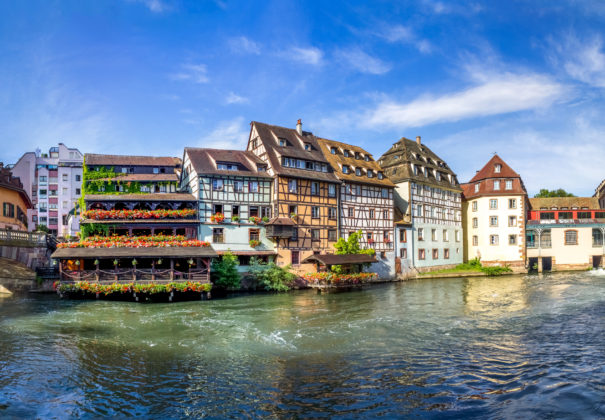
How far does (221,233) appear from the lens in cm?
3703

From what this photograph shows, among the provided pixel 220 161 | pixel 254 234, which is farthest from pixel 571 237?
pixel 220 161

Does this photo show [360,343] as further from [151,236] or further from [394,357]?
[151,236]

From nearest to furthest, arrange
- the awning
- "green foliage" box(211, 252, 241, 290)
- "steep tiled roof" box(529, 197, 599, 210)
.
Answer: "green foliage" box(211, 252, 241, 290) < the awning < "steep tiled roof" box(529, 197, 599, 210)

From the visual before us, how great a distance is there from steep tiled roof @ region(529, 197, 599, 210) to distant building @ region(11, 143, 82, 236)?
70476 millimetres

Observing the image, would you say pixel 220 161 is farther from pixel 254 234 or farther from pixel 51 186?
pixel 51 186

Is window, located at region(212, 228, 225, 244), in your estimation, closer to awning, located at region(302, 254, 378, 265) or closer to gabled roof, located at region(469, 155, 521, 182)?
awning, located at region(302, 254, 378, 265)

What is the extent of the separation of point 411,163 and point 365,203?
28.6 ft

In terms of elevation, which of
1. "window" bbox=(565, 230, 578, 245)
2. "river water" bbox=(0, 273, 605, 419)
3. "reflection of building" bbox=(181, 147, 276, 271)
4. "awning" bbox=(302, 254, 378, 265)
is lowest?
"river water" bbox=(0, 273, 605, 419)

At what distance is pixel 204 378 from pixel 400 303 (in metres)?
18.3

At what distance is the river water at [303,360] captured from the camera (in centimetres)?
1142

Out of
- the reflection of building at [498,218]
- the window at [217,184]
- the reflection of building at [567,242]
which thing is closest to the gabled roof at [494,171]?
the reflection of building at [498,218]

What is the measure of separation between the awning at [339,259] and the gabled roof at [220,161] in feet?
27.8

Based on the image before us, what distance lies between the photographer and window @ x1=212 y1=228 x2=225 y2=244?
3672cm

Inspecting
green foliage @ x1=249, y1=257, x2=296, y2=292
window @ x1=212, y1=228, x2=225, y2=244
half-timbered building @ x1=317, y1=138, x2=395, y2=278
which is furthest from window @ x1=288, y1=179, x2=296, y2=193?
window @ x1=212, y1=228, x2=225, y2=244
